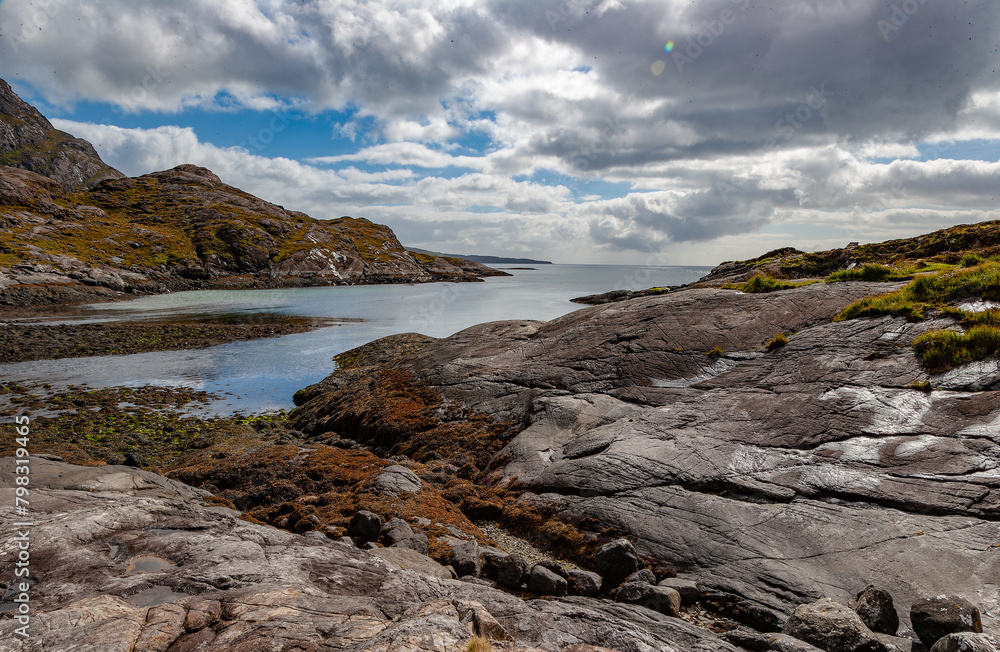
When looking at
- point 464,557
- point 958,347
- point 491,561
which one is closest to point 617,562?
point 491,561

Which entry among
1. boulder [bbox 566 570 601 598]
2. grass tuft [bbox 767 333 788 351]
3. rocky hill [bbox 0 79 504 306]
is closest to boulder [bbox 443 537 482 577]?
boulder [bbox 566 570 601 598]

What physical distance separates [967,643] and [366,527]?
12493 mm

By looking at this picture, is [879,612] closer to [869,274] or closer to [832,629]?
[832,629]

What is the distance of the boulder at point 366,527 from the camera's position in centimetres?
1316

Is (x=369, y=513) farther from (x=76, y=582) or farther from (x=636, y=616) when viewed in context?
(x=636, y=616)

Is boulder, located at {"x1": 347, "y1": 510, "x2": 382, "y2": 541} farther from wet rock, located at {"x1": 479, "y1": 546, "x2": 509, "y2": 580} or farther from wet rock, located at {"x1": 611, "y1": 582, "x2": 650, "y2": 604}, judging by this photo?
wet rock, located at {"x1": 611, "y1": 582, "x2": 650, "y2": 604}

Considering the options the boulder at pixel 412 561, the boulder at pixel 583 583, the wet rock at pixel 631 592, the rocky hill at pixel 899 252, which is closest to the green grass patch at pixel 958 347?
the wet rock at pixel 631 592

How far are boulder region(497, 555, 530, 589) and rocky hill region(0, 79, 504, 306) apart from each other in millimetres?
105990

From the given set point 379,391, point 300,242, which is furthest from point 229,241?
point 379,391

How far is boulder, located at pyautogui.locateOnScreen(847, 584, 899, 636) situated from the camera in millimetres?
8391

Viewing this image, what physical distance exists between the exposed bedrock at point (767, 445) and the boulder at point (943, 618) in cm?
101

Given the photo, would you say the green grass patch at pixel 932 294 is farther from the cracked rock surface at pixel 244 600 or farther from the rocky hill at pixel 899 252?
the cracked rock surface at pixel 244 600

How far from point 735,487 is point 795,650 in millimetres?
5888

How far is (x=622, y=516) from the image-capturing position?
13.2m
